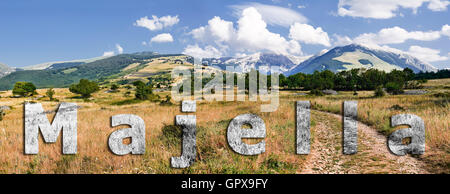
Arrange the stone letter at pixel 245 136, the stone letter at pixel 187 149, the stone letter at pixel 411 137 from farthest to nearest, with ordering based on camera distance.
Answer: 1. the stone letter at pixel 245 136
2. the stone letter at pixel 411 137
3. the stone letter at pixel 187 149

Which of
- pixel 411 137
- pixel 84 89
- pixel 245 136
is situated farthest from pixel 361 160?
pixel 84 89

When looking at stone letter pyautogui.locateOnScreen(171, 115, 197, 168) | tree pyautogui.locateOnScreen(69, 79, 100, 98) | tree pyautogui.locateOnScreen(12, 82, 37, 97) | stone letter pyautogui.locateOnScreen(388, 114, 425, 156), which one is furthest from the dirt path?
tree pyautogui.locateOnScreen(12, 82, 37, 97)

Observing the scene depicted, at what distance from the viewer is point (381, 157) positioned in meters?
7.36

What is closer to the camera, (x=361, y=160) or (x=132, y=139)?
(x=361, y=160)

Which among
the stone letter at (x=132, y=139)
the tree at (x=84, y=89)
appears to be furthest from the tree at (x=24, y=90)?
the stone letter at (x=132, y=139)

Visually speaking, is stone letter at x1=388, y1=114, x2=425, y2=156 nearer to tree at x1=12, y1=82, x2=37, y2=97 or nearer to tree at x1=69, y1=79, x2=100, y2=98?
tree at x1=69, y1=79, x2=100, y2=98

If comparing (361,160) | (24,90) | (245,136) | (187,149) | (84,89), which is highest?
(84,89)

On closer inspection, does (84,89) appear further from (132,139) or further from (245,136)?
(245,136)

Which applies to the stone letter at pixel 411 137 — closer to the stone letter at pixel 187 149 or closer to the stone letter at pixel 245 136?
the stone letter at pixel 245 136

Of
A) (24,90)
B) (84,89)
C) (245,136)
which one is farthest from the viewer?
(24,90)
